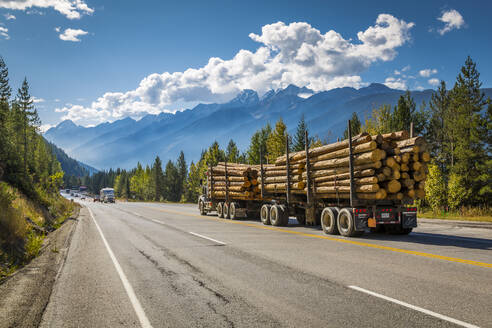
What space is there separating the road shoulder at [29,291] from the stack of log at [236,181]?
1258 cm

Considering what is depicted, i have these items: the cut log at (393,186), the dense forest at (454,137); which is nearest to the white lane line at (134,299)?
the cut log at (393,186)

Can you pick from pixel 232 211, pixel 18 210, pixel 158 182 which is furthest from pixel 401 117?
pixel 158 182

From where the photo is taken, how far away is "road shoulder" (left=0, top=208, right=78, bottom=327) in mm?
4723

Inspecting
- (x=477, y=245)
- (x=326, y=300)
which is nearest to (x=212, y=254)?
(x=326, y=300)

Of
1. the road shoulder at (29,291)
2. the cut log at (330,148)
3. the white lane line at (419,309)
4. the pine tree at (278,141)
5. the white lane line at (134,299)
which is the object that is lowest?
the road shoulder at (29,291)

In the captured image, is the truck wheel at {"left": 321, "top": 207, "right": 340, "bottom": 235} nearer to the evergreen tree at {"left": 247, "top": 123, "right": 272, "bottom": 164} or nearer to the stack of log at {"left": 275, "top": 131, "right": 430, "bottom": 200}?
the stack of log at {"left": 275, "top": 131, "right": 430, "bottom": 200}

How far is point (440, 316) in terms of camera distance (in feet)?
14.0

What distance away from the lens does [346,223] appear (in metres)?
12.3

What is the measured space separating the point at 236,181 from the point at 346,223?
1057 cm

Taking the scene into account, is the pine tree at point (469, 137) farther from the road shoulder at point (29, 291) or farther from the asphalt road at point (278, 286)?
the road shoulder at point (29, 291)

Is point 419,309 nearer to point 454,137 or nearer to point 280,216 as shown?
point 280,216

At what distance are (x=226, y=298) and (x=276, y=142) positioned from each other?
45.1 metres

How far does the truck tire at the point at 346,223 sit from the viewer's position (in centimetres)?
1183

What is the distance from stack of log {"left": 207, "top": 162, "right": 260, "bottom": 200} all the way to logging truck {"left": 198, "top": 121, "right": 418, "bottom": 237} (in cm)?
18
